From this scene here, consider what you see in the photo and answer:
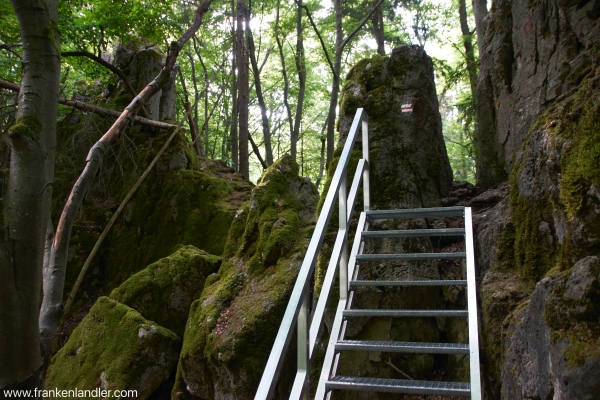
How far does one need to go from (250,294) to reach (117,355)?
1825 millimetres

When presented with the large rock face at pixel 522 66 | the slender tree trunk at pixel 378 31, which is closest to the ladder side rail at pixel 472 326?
the large rock face at pixel 522 66

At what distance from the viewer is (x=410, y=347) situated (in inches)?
107

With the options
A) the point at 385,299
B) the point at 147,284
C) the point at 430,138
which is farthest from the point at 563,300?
the point at 147,284

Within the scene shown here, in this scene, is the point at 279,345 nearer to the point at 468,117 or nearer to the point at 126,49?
the point at 468,117

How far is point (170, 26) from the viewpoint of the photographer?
8.73 m

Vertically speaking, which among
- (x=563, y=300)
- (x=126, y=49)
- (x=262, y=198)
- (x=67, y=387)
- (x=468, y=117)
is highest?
(x=126, y=49)

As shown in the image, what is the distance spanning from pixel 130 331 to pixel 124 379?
1.92ft

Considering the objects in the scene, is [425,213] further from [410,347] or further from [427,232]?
[410,347]

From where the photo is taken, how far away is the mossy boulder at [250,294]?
14.4 feet

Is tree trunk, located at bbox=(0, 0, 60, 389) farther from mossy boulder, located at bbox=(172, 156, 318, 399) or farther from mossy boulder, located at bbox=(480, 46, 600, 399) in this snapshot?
mossy boulder, located at bbox=(480, 46, 600, 399)

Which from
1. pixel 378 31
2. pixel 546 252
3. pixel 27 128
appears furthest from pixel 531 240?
pixel 378 31

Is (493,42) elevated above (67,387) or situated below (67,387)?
above

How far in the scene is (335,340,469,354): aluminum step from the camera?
104 inches

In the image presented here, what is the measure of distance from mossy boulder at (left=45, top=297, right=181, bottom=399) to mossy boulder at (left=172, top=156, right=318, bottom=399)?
477 mm
